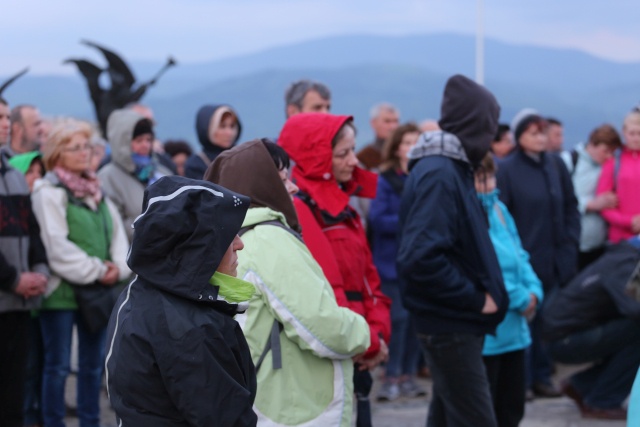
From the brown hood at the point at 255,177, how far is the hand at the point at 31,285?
218 centimetres

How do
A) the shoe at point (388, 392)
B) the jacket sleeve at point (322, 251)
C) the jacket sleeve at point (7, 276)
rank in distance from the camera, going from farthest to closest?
the shoe at point (388, 392)
the jacket sleeve at point (7, 276)
the jacket sleeve at point (322, 251)

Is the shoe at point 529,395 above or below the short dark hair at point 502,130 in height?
below

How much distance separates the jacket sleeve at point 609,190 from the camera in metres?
8.71

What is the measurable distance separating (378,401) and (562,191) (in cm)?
228

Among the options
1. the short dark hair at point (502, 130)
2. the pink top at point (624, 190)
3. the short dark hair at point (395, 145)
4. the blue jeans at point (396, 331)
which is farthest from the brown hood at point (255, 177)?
the short dark hair at point (502, 130)

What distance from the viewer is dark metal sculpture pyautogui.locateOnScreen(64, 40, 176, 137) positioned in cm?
1267

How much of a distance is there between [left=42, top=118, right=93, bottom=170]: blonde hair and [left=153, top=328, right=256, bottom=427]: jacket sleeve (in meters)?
3.91

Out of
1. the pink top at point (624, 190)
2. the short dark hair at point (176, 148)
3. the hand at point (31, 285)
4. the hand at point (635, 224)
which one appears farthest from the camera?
the short dark hair at point (176, 148)

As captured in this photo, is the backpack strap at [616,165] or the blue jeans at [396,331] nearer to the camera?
the blue jeans at [396,331]

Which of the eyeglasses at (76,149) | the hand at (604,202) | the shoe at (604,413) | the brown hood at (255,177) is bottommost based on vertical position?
the shoe at (604,413)

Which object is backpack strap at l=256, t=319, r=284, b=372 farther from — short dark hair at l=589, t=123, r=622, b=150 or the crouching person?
short dark hair at l=589, t=123, r=622, b=150

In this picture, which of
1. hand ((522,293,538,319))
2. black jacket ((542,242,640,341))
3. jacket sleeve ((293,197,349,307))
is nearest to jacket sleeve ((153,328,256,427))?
jacket sleeve ((293,197,349,307))

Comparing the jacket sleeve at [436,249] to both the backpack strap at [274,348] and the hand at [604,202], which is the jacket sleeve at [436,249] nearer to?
the backpack strap at [274,348]

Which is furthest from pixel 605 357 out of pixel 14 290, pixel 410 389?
pixel 14 290
